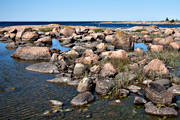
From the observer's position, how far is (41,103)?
23.0 ft

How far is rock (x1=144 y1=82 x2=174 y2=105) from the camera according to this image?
6.79 meters

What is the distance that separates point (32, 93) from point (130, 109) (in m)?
4.00

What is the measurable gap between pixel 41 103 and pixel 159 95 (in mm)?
4284

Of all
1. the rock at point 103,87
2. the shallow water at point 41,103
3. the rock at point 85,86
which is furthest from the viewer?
the rock at point 85,86

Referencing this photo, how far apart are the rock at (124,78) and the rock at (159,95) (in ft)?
4.51

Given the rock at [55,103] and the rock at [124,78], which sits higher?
the rock at [124,78]

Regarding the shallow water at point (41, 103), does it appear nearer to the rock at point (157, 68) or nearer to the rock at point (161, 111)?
the rock at point (161, 111)

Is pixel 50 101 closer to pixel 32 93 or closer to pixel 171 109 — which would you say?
pixel 32 93

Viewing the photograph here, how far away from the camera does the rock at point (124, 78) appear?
853 cm

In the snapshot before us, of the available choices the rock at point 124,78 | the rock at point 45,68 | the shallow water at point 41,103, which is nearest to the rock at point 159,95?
the shallow water at point 41,103

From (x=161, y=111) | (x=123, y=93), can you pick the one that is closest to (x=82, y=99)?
(x=123, y=93)

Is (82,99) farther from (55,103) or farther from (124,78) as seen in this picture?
(124,78)

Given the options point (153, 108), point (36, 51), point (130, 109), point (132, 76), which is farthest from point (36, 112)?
point (36, 51)

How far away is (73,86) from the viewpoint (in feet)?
28.9
